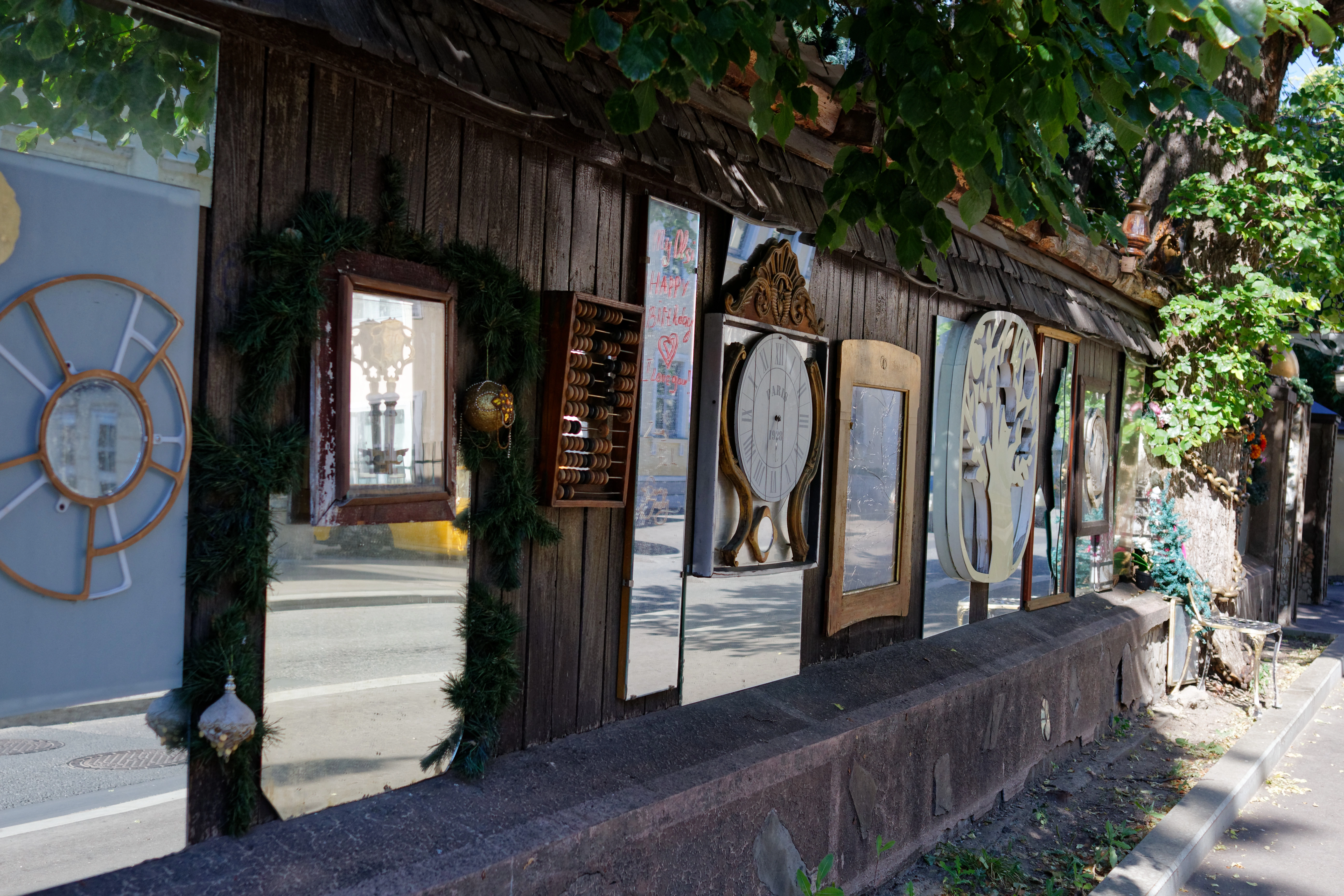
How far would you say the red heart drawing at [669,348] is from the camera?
3.40m

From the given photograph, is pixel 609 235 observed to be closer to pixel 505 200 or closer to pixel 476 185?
pixel 505 200

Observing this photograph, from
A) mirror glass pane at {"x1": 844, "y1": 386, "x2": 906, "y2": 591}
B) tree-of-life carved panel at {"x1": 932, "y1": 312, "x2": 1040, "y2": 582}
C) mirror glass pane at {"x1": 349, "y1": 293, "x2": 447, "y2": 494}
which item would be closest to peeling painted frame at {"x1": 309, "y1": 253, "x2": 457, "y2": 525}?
mirror glass pane at {"x1": 349, "y1": 293, "x2": 447, "y2": 494}

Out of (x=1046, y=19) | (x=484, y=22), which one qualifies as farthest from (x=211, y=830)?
(x=1046, y=19)

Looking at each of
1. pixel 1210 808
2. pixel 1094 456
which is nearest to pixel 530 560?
pixel 1210 808

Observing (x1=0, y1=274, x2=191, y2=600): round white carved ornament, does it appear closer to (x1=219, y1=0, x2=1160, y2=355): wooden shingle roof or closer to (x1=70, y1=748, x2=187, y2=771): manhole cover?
(x1=70, y1=748, x2=187, y2=771): manhole cover

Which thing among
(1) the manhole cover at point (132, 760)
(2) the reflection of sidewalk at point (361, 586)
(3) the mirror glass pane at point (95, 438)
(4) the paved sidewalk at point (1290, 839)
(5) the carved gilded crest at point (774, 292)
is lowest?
(4) the paved sidewalk at point (1290, 839)

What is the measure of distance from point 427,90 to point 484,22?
0.26 meters

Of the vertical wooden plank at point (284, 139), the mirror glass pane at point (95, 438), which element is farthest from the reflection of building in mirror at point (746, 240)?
the mirror glass pane at point (95, 438)

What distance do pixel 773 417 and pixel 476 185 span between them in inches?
64.1

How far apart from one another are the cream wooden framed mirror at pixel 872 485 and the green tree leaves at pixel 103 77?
2.91 m

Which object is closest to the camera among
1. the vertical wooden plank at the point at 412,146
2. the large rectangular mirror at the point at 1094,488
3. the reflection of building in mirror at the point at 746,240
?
the vertical wooden plank at the point at 412,146

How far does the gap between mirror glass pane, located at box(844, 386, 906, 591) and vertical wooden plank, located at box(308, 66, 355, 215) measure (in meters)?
2.67

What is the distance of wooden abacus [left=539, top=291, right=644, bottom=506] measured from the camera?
293cm

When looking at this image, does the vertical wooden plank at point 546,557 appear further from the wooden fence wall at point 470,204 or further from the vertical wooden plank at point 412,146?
the vertical wooden plank at point 412,146
